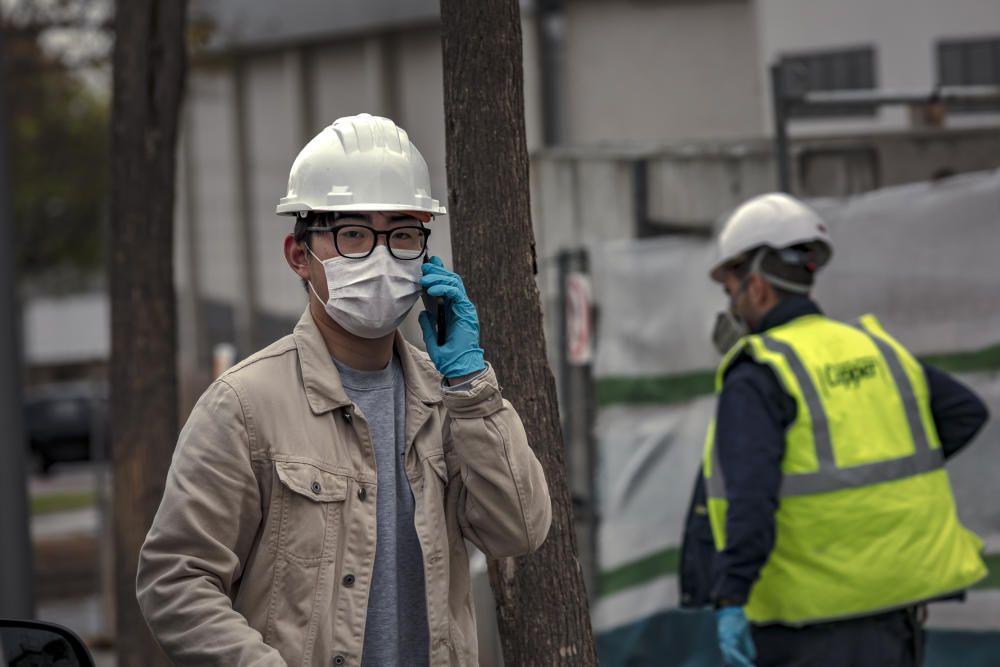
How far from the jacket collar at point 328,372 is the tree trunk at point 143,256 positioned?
3.84 metres

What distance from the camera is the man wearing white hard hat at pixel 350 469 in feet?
9.08

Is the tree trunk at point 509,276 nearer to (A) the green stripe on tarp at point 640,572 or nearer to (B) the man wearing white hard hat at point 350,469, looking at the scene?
(B) the man wearing white hard hat at point 350,469

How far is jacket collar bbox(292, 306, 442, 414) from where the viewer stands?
9.52 feet

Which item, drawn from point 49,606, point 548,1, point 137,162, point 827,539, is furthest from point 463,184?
point 49,606

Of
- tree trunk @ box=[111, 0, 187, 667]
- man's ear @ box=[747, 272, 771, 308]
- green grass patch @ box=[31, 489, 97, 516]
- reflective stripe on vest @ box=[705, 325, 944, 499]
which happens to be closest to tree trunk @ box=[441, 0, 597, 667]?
reflective stripe on vest @ box=[705, 325, 944, 499]

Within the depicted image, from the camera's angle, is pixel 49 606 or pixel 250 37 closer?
pixel 49 606

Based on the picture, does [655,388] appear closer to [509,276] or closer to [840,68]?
[509,276]

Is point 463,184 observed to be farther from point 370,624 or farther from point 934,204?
point 934,204

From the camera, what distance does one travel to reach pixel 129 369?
22.2 feet

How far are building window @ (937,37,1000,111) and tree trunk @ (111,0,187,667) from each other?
5307 mm

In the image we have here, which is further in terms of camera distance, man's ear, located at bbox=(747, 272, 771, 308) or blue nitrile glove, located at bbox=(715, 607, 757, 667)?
man's ear, located at bbox=(747, 272, 771, 308)

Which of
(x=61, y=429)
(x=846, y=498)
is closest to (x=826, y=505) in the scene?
(x=846, y=498)

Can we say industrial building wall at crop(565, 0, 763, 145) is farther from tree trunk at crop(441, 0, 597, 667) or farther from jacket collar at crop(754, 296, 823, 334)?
tree trunk at crop(441, 0, 597, 667)

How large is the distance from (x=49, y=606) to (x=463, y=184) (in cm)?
1040
